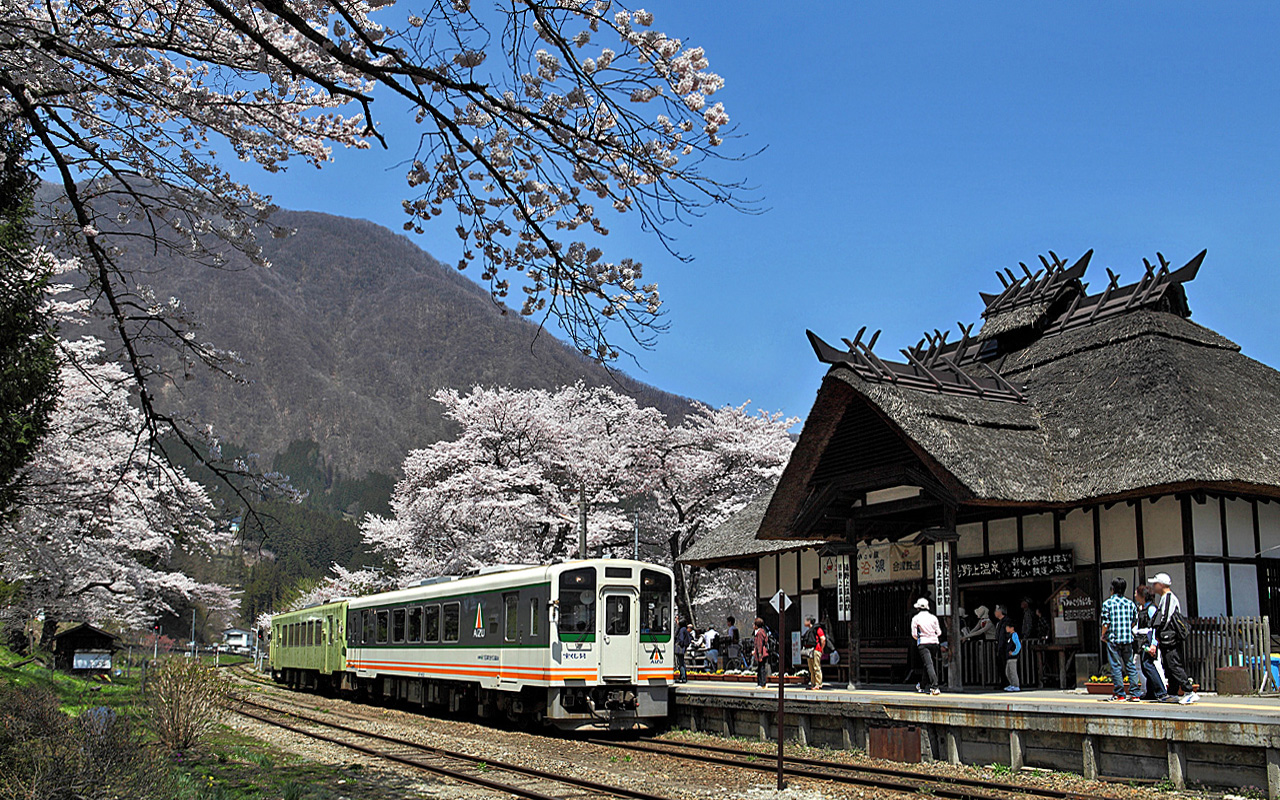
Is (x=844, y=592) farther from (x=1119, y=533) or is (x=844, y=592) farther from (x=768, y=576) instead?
(x=768, y=576)

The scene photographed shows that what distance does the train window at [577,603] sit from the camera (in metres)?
16.2

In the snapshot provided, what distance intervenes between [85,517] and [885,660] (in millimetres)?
14672

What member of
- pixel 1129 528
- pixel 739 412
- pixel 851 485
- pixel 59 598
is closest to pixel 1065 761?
pixel 1129 528

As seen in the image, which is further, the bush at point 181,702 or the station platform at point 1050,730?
the bush at point 181,702

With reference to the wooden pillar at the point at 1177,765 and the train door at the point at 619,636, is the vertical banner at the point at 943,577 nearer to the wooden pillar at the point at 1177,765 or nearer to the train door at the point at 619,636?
the train door at the point at 619,636

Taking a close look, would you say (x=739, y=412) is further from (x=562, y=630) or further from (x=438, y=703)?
(x=562, y=630)

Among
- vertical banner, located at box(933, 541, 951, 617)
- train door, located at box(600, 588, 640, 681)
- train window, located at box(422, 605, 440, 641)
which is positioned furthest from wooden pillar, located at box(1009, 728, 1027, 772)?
train window, located at box(422, 605, 440, 641)

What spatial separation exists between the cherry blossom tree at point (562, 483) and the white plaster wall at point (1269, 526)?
18.3 meters

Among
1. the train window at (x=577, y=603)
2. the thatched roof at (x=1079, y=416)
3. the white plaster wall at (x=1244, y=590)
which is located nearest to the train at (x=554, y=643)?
the train window at (x=577, y=603)

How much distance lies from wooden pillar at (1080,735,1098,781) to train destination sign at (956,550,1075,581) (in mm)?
4827

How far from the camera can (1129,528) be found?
611 inches

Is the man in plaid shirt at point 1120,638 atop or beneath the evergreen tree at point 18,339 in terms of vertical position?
beneath

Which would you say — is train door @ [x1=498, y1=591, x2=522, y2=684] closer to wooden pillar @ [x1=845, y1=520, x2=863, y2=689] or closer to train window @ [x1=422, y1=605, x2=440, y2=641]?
train window @ [x1=422, y1=605, x2=440, y2=641]

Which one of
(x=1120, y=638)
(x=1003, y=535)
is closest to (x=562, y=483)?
(x=1003, y=535)
